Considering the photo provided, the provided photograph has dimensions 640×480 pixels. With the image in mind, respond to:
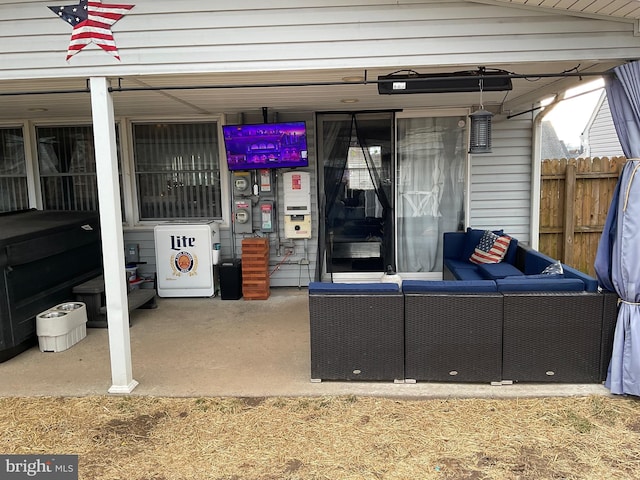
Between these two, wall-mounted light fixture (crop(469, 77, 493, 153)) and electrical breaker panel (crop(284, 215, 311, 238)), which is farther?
electrical breaker panel (crop(284, 215, 311, 238))

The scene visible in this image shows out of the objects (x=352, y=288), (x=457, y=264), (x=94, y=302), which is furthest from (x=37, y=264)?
(x=457, y=264)

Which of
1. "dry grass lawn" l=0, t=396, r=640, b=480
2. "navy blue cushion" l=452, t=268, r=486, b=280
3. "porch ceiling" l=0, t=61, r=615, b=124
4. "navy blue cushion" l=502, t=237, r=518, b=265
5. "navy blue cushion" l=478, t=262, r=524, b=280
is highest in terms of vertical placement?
"porch ceiling" l=0, t=61, r=615, b=124

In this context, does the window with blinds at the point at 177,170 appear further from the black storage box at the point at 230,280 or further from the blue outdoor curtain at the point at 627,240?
the blue outdoor curtain at the point at 627,240

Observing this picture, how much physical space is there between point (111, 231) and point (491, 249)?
417 centimetres

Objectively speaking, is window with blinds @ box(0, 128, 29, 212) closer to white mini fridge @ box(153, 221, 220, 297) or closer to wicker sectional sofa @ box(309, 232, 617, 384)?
white mini fridge @ box(153, 221, 220, 297)

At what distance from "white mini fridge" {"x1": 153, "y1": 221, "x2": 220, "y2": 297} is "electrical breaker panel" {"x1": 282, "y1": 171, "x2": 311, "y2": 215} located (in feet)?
3.47

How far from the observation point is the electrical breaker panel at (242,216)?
21.8ft

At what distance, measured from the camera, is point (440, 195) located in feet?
22.0

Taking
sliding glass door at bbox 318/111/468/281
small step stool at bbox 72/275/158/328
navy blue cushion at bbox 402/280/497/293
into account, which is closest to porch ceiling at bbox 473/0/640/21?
navy blue cushion at bbox 402/280/497/293

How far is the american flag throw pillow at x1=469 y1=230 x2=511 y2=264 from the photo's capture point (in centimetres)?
568

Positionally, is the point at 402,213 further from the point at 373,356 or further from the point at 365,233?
the point at 373,356

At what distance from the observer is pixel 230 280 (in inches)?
251

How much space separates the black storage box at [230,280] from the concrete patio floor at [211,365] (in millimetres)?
514

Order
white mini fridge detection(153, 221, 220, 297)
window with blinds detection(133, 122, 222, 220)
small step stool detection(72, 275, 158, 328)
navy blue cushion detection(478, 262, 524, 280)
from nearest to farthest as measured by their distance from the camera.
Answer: navy blue cushion detection(478, 262, 524, 280) → small step stool detection(72, 275, 158, 328) → white mini fridge detection(153, 221, 220, 297) → window with blinds detection(133, 122, 222, 220)
